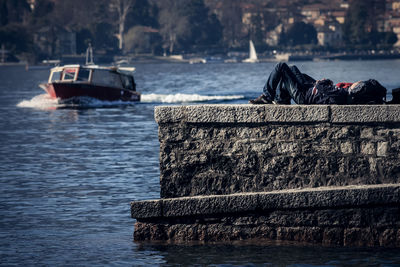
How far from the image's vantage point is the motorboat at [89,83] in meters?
44.6

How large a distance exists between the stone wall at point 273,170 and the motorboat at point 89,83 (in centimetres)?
Answer: 3507

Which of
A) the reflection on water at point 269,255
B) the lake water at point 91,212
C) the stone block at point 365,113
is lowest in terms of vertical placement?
the lake water at point 91,212

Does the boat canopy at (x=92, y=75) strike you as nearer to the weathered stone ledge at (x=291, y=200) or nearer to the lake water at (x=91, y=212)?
the lake water at (x=91, y=212)

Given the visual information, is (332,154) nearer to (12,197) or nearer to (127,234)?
(127,234)

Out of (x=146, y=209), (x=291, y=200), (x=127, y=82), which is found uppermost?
(x=291, y=200)

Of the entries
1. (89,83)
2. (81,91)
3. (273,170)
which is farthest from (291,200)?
(81,91)

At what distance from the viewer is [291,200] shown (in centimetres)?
940

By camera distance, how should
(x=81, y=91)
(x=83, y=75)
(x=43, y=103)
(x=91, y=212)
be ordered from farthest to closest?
(x=43, y=103), (x=83, y=75), (x=81, y=91), (x=91, y=212)

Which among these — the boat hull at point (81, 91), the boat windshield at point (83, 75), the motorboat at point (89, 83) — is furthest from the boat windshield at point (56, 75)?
the boat windshield at point (83, 75)

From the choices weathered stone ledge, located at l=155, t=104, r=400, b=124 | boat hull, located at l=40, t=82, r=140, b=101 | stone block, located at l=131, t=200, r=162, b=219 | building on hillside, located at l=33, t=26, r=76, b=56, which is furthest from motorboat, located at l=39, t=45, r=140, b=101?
building on hillside, located at l=33, t=26, r=76, b=56

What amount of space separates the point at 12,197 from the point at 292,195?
5838 millimetres

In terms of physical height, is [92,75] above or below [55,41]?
above

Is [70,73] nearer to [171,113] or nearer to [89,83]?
[89,83]

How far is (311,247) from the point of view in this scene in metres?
9.48
